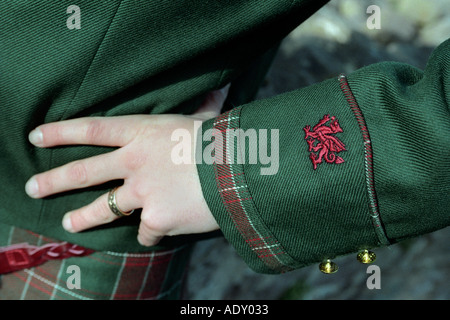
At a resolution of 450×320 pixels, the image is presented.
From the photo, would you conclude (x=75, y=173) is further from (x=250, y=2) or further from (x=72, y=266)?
(x=250, y=2)

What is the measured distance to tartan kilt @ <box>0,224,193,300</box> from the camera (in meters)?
1.01

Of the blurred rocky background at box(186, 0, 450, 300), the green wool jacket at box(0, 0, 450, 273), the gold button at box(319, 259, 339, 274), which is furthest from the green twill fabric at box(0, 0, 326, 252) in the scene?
the blurred rocky background at box(186, 0, 450, 300)

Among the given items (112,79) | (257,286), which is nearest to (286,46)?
(257,286)

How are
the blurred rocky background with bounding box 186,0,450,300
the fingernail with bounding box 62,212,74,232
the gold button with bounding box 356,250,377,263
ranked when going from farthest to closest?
the blurred rocky background with bounding box 186,0,450,300
the fingernail with bounding box 62,212,74,232
the gold button with bounding box 356,250,377,263

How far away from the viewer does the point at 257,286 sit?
5.91 feet

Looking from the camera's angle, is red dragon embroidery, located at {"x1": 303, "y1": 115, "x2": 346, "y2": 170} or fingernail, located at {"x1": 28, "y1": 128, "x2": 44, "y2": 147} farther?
fingernail, located at {"x1": 28, "y1": 128, "x2": 44, "y2": 147}

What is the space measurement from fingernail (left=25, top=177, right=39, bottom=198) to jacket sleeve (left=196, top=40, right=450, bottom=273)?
34cm

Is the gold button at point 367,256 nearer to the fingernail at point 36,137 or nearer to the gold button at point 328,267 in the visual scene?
the gold button at point 328,267

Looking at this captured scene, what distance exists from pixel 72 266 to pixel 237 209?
422mm

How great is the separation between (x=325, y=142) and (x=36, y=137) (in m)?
0.52

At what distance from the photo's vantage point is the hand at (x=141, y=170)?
87 cm

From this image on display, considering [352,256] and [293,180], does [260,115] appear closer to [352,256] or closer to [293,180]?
[293,180]

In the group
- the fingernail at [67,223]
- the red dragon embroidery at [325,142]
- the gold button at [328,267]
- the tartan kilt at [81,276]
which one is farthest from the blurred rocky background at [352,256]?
the red dragon embroidery at [325,142]

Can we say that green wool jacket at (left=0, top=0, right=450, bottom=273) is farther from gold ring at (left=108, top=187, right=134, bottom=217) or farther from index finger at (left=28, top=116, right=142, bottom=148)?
gold ring at (left=108, top=187, right=134, bottom=217)
